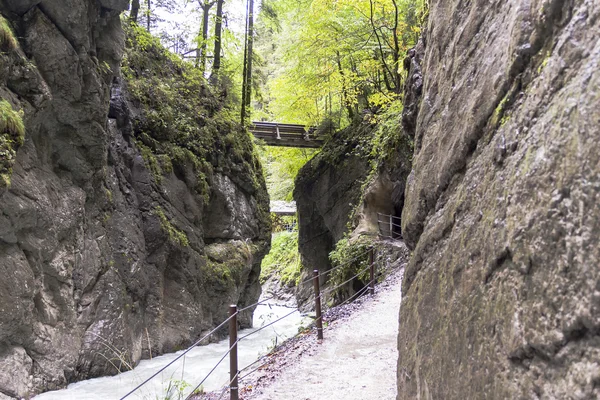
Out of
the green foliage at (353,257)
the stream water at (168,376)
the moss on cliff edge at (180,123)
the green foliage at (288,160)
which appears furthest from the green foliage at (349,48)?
the stream water at (168,376)

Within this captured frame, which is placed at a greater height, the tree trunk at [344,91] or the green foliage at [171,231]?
the tree trunk at [344,91]

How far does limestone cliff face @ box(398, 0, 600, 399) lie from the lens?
132 centimetres

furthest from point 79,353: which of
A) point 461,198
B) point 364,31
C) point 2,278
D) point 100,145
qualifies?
point 364,31

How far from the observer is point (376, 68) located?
55.8ft

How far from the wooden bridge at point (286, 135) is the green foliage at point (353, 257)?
25.5ft

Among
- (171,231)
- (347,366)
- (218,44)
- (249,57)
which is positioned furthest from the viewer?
(249,57)

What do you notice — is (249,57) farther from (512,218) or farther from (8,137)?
(512,218)

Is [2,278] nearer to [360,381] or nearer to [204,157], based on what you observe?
[360,381]

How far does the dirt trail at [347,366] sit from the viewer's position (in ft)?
14.1

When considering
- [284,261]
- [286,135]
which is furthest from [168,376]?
[284,261]

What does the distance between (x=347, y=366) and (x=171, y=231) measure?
620 centimetres

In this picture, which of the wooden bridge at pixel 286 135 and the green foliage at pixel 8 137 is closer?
the green foliage at pixel 8 137

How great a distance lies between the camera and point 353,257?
11.7 metres

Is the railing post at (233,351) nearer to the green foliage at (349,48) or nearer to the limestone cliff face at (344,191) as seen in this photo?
the limestone cliff face at (344,191)
